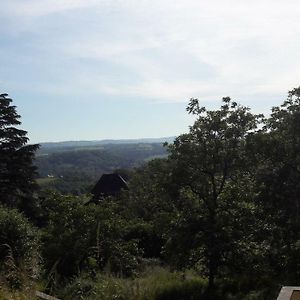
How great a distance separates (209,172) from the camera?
14.4 metres

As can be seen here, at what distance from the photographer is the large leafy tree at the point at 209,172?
13875mm

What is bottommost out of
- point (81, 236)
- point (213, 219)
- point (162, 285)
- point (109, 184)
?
point (162, 285)

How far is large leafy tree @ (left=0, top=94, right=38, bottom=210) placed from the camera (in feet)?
92.0

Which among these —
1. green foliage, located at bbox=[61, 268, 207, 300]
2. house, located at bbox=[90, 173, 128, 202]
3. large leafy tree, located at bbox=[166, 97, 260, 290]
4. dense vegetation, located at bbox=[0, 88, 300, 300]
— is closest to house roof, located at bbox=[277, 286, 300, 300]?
green foliage, located at bbox=[61, 268, 207, 300]

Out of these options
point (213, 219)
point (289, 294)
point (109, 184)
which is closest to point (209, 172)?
point (213, 219)

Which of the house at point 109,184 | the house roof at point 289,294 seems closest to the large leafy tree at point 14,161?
the house at point 109,184

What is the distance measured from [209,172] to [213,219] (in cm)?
143

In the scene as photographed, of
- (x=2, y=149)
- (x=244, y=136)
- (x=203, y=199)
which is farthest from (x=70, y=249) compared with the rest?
(x=2, y=149)

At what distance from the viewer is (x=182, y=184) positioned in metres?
14.5

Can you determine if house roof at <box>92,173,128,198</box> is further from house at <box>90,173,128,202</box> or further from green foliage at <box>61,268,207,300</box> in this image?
green foliage at <box>61,268,207,300</box>

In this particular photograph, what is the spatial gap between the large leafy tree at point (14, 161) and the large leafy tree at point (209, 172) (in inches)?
627

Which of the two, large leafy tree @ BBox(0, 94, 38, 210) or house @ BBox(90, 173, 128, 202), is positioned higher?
large leafy tree @ BBox(0, 94, 38, 210)

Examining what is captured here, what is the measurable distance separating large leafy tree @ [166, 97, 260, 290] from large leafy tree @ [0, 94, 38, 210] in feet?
52.2

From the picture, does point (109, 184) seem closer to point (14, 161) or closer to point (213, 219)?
point (14, 161)
